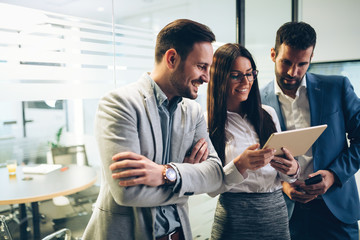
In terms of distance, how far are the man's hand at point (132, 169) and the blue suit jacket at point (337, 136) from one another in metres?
1.41

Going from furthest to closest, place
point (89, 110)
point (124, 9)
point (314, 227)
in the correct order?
point (314, 227) → point (124, 9) → point (89, 110)

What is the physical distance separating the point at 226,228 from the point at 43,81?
130 centimetres

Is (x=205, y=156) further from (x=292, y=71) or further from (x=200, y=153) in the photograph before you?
(x=292, y=71)

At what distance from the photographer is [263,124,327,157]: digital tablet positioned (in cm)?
136

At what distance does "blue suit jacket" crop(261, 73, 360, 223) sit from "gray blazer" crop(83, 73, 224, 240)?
3.74 ft

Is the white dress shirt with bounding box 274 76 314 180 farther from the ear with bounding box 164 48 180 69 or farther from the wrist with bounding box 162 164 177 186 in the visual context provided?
the wrist with bounding box 162 164 177 186

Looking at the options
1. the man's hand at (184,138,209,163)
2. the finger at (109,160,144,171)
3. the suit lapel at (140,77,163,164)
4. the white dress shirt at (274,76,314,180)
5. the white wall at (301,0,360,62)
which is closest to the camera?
the finger at (109,160,144,171)

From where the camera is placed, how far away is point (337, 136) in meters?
2.04

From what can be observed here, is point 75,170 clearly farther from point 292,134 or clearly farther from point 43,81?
point 292,134

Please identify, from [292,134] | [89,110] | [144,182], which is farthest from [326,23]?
[144,182]

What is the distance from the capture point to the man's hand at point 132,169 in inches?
41.9

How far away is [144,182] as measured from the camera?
3.58 ft

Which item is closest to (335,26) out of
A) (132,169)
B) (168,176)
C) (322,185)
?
(322,185)

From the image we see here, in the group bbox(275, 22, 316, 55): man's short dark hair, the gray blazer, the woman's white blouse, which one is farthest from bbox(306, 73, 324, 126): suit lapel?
the gray blazer
